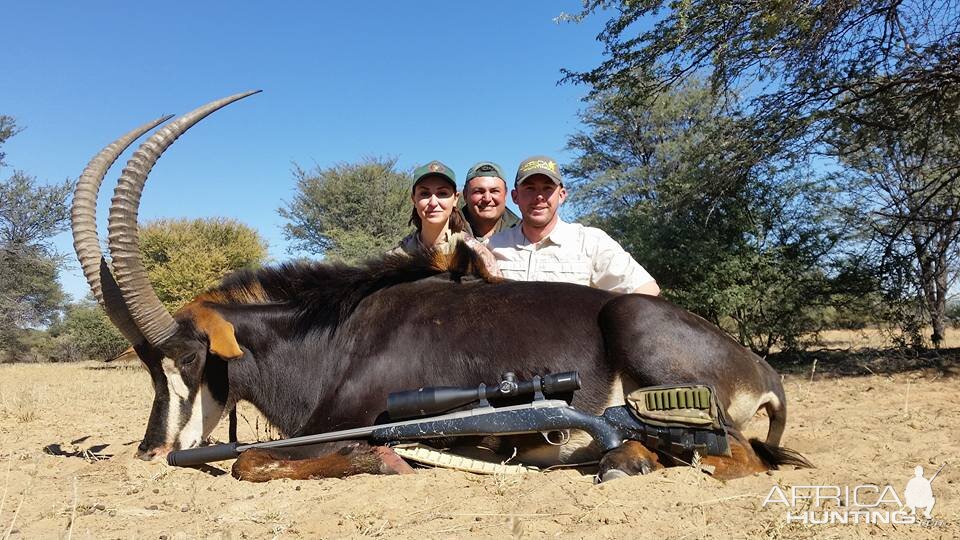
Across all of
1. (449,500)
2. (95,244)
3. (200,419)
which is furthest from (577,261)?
(95,244)

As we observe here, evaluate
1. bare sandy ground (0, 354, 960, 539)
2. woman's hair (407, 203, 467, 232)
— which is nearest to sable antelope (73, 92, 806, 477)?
bare sandy ground (0, 354, 960, 539)

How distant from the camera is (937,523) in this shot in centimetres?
250

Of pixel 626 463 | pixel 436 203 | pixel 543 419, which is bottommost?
pixel 626 463

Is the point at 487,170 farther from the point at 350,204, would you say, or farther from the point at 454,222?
the point at 350,204

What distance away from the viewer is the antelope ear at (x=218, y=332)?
3.95 m

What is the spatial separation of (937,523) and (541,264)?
338cm

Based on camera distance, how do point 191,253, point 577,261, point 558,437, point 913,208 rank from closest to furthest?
1. point 558,437
2. point 577,261
3. point 913,208
4. point 191,253

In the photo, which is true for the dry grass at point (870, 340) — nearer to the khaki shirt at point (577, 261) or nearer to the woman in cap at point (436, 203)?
the khaki shirt at point (577, 261)

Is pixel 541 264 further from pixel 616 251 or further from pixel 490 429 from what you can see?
pixel 490 429

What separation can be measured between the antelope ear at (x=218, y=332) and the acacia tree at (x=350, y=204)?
17663 mm

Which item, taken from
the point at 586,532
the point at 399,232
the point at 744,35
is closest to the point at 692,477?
the point at 586,532

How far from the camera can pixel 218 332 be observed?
4.02 m

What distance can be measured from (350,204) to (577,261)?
60.5 ft

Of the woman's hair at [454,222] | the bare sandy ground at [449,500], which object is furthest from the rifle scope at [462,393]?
the woman's hair at [454,222]
